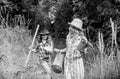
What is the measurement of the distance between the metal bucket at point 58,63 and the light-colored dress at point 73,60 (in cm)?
15

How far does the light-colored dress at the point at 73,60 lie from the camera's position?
3.12 meters

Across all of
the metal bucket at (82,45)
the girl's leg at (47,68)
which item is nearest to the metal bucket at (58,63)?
the girl's leg at (47,68)

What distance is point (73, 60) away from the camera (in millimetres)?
3166

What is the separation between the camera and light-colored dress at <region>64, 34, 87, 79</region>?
3.12 m

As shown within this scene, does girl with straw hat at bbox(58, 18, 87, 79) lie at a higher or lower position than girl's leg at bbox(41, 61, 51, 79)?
higher

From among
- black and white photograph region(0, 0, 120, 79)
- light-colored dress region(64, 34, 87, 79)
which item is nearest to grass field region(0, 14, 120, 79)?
black and white photograph region(0, 0, 120, 79)

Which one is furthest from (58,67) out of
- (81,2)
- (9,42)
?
(9,42)

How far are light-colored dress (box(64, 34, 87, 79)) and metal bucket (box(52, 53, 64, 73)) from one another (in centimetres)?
15

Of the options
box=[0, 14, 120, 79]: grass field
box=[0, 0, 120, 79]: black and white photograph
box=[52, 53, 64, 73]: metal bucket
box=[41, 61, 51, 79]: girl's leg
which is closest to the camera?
box=[0, 14, 120, 79]: grass field

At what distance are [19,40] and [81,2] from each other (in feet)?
7.69

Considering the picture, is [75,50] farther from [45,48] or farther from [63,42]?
[63,42]

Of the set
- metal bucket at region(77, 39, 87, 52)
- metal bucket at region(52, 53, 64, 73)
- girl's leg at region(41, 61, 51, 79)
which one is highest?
metal bucket at region(77, 39, 87, 52)

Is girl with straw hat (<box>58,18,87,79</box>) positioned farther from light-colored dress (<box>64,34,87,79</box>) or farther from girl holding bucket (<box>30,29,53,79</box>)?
girl holding bucket (<box>30,29,53,79</box>)

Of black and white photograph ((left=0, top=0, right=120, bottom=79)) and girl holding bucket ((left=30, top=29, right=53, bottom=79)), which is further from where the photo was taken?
girl holding bucket ((left=30, top=29, right=53, bottom=79))
